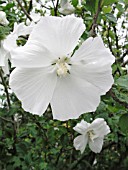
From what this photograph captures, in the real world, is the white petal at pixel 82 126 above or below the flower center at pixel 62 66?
below

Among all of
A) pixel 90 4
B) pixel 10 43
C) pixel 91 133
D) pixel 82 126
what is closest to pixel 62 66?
pixel 10 43

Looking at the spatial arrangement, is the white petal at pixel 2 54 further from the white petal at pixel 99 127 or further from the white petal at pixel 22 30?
the white petal at pixel 99 127

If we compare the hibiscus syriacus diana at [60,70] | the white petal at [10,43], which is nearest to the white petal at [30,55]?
the hibiscus syriacus diana at [60,70]

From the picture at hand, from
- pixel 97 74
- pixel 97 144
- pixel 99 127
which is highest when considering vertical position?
pixel 97 74

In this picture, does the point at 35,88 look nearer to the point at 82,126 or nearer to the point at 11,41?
the point at 11,41

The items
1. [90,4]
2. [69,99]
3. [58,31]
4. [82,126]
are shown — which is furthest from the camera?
[82,126]

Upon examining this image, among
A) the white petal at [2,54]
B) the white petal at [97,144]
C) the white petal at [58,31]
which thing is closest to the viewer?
the white petal at [58,31]

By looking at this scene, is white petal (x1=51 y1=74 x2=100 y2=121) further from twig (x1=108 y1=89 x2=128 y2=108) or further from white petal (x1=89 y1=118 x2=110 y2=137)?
white petal (x1=89 y1=118 x2=110 y2=137)
